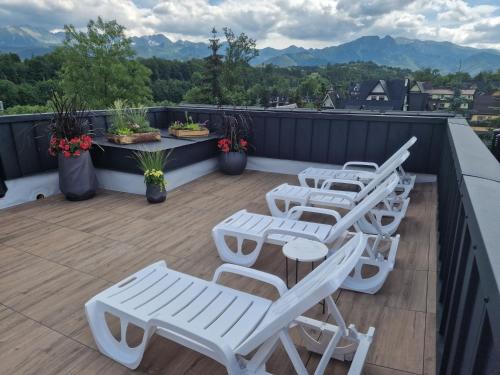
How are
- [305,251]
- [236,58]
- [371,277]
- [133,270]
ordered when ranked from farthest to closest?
[236,58] → [133,270] → [371,277] → [305,251]

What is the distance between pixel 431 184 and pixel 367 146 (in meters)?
1.10

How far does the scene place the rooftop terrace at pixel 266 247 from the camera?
54.6 inches

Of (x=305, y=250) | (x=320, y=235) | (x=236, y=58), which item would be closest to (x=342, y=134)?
(x=320, y=235)

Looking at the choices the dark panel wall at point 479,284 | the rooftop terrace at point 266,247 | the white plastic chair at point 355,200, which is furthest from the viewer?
the white plastic chair at point 355,200

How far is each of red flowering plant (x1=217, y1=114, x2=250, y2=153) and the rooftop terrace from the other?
285 millimetres

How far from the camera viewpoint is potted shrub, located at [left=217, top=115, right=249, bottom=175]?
5.69 metres

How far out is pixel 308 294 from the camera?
125 cm

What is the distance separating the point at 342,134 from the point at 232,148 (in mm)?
1844

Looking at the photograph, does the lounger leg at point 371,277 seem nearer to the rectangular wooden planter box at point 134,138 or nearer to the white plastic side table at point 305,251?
the white plastic side table at point 305,251

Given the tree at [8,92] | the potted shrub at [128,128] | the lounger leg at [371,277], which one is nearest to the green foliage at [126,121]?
the potted shrub at [128,128]

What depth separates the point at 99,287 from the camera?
2.62 m

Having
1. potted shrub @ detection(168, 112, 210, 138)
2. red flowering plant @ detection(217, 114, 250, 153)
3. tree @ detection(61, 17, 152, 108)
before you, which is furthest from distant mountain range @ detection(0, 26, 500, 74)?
potted shrub @ detection(168, 112, 210, 138)

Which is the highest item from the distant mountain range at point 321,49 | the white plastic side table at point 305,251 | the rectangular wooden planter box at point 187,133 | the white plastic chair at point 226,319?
the distant mountain range at point 321,49

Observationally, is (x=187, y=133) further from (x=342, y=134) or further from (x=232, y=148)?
(x=342, y=134)
